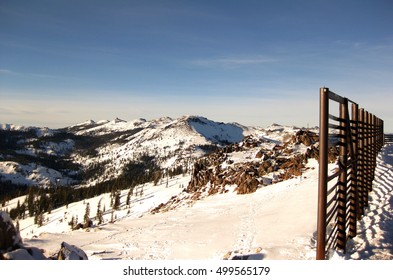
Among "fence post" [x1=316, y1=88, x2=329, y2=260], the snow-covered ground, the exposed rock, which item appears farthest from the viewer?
the snow-covered ground

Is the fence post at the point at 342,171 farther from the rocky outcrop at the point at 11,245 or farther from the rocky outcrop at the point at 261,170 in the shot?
the rocky outcrop at the point at 261,170

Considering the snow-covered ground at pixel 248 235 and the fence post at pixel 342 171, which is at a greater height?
the fence post at pixel 342 171

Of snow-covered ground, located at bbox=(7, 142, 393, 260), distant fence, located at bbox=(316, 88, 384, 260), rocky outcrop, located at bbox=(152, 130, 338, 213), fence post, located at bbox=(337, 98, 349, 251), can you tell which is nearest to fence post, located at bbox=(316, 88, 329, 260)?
distant fence, located at bbox=(316, 88, 384, 260)

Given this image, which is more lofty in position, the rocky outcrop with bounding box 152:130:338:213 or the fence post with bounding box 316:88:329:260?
the fence post with bounding box 316:88:329:260

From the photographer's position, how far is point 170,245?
62.1 ft

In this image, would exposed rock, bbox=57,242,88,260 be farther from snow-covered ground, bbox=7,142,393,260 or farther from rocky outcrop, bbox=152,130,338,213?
rocky outcrop, bbox=152,130,338,213

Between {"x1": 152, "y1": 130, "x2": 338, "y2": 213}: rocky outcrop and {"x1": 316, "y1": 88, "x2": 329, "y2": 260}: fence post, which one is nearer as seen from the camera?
{"x1": 316, "y1": 88, "x2": 329, "y2": 260}: fence post

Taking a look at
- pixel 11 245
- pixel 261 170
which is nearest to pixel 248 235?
pixel 11 245

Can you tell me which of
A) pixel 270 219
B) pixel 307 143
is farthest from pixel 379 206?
pixel 307 143

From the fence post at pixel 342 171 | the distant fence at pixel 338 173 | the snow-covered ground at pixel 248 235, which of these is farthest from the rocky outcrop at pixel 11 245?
the fence post at pixel 342 171

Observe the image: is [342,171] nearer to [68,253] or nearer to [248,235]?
[68,253]

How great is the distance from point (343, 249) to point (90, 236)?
22.4m

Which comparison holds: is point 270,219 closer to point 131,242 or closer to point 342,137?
point 131,242

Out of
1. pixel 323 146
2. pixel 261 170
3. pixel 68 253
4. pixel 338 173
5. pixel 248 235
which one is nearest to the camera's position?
pixel 323 146
